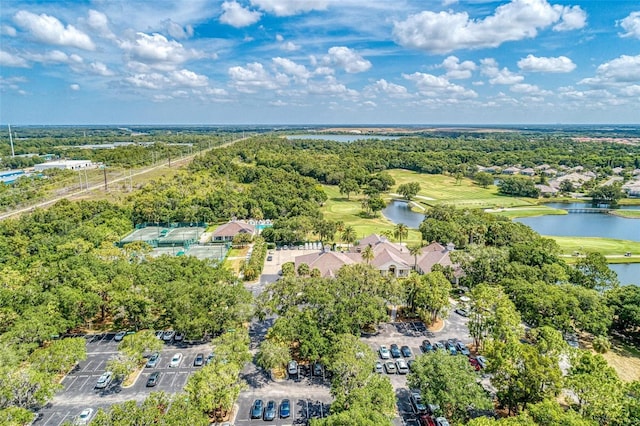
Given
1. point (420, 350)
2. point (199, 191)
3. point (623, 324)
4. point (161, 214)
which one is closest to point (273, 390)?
point (420, 350)

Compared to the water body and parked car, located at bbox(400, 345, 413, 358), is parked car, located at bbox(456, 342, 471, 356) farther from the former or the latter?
the water body

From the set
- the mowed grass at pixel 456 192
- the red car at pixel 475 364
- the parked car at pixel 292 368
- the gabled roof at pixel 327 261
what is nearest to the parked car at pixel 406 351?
the red car at pixel 475 364

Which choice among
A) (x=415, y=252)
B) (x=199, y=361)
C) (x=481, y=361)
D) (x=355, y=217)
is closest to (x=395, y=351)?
(x=481, y=361)

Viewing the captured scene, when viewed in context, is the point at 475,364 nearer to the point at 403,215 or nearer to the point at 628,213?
the point at 403,215

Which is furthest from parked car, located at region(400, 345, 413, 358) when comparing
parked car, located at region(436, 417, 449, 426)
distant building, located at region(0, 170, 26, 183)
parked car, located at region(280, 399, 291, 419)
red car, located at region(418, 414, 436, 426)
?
distant building, located at region(0, 170, 26, 183)

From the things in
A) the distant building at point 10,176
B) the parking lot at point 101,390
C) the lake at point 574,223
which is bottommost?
the lake at point 574,223

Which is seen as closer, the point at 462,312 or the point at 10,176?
the point at 462,312

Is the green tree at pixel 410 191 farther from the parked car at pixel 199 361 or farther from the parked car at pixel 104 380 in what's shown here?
the parked car at pixel 104 380

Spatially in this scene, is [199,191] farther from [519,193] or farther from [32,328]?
[519,193]
